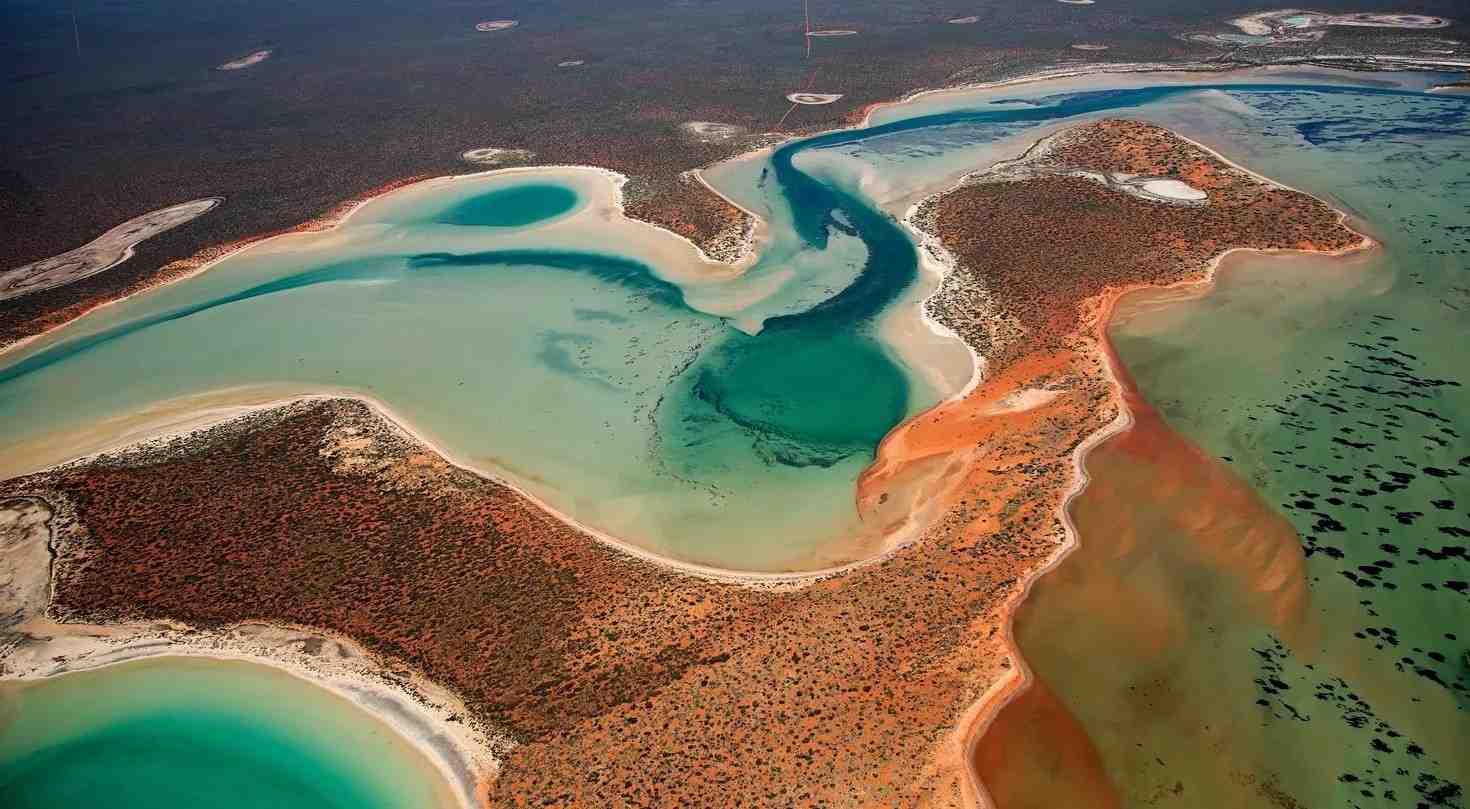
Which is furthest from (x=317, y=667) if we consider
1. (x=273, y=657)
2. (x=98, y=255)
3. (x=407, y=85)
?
(x=407, y=85)

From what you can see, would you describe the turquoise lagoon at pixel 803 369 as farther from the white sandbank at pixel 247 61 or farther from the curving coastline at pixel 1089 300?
the white sandbank at pixel 247 61

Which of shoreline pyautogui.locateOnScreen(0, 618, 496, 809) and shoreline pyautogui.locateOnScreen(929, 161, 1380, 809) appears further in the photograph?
shoreline pyautogui.locateOnScreen(0, 618, 496, 809)

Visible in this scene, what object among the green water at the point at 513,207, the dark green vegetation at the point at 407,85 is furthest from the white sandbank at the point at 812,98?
the green water at the point at 513,207

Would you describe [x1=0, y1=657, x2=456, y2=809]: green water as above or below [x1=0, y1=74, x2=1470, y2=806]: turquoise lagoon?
below

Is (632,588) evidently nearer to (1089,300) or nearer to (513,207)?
(1089,300)

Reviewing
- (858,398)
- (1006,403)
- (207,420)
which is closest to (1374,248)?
(1006,403)

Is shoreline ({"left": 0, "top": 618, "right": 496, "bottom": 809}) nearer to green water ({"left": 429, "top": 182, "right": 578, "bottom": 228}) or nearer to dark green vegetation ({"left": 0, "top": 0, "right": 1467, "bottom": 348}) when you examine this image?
dark green vegetation ({"left": 0, "top": 0, "right": 1467, "bottom": 348})

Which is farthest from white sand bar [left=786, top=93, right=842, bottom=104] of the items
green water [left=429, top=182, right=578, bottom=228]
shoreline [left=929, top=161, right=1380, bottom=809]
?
shoreline [left=929, top=161, right=1380, bottom=809]
